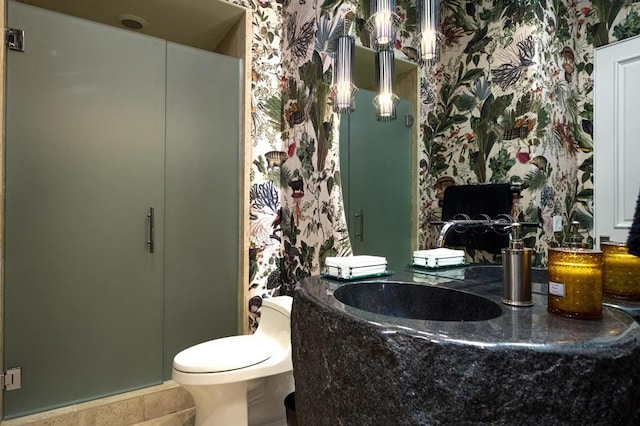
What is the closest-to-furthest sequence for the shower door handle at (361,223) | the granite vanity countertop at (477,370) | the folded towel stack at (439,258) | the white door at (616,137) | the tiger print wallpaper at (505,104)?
the granite vanity countertop at (477,370)
the white door at (616,137)
the tiger print wallpaper at (505,104)
the folded towel stack at (439,258)
the shower door handle at (361,223)

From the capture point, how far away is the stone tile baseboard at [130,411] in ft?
5.03

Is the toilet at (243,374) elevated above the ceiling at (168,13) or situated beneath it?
situated beneath

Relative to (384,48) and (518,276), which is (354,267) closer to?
(518,276)

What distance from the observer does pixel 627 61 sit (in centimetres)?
119

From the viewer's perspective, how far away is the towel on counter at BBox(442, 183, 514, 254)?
1300 mm

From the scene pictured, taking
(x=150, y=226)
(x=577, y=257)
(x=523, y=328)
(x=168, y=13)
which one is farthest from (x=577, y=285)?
(x=168, y=13)

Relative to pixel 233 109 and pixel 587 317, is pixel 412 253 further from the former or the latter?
pixel 233 109

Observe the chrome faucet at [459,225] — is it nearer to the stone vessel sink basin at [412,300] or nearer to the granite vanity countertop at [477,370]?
the stone vessel sink basin at [412,300]

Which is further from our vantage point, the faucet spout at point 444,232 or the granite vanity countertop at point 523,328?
the faucet spout at point 444,232

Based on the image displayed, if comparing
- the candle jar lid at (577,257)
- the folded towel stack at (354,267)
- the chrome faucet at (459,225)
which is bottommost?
the folded towel stack at (354,267)

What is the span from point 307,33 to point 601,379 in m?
1.89

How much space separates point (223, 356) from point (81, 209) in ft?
2.93

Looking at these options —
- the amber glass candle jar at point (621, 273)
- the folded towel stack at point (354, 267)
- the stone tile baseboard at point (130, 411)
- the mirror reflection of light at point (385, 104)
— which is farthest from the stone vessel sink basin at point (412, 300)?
the stone tile baseboard at point (130, 411)

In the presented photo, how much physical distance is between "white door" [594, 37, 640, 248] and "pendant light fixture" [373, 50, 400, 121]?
0.68 m
